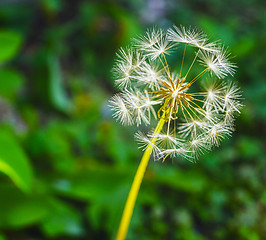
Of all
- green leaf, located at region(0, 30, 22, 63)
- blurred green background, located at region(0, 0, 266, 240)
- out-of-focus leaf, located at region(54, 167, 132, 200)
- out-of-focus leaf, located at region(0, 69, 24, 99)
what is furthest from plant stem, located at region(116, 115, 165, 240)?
out-of-focus leaf, located at region(0, 69, 24, 99)

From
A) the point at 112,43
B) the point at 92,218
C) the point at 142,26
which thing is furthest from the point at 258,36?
the point at 92,218

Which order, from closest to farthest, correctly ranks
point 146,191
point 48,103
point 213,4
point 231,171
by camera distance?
point 146,191
point 231,171
point 48,103
point 213,4

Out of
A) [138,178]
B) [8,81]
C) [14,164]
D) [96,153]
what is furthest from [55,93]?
[138,178]

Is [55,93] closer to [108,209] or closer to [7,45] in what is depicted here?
[7,45]

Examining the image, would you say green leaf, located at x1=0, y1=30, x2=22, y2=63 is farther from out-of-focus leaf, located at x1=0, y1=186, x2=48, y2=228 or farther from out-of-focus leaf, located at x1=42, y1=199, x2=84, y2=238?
out-of-focus leaf, located at x1=42, y1=199, x2=84, y2=238

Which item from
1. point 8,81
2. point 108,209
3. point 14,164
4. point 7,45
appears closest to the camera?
point 14,164

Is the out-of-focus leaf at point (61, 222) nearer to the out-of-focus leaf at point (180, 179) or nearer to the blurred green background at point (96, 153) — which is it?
the blurred green background at point (96, 153)

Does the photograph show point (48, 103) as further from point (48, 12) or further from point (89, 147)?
point (48, 12)
